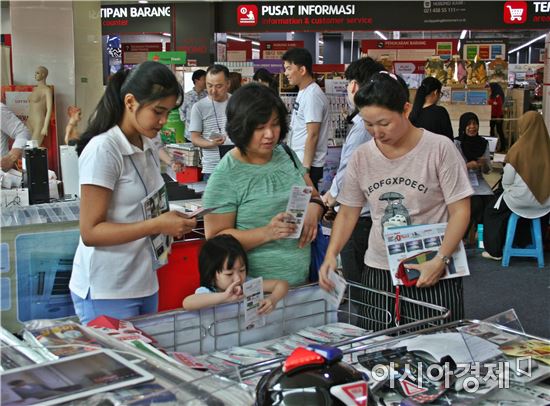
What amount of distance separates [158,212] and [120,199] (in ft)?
Result: 0.49

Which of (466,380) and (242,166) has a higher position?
(242,166)

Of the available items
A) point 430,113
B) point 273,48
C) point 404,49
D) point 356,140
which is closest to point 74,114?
point 430,113

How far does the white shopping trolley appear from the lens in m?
12.1

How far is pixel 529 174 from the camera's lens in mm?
6320

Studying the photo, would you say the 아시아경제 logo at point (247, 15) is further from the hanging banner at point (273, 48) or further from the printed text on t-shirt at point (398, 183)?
the printed text on t-shirt at point (398, 183)

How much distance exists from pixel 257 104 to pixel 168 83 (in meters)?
0.31

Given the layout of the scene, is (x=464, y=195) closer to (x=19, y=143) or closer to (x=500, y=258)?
(x=19, y=143)

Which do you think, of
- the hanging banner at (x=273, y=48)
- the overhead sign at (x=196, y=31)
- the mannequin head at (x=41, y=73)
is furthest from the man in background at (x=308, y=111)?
the hanging banner at (x=273, y=48)

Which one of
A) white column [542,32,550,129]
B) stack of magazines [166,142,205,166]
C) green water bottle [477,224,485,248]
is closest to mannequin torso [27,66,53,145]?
stack of magazines [166,142,205,166]

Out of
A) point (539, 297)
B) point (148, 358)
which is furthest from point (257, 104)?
point (539, 297)

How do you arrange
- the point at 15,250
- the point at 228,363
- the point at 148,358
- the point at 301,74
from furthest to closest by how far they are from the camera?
1. the point at 301,74
2. the point at 15,250
3. the point at 228,363
4. the point at 148,358

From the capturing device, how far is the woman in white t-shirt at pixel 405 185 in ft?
7.79

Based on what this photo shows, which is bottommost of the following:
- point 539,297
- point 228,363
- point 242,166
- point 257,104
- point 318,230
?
point 539,297

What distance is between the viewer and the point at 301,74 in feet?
17.2
